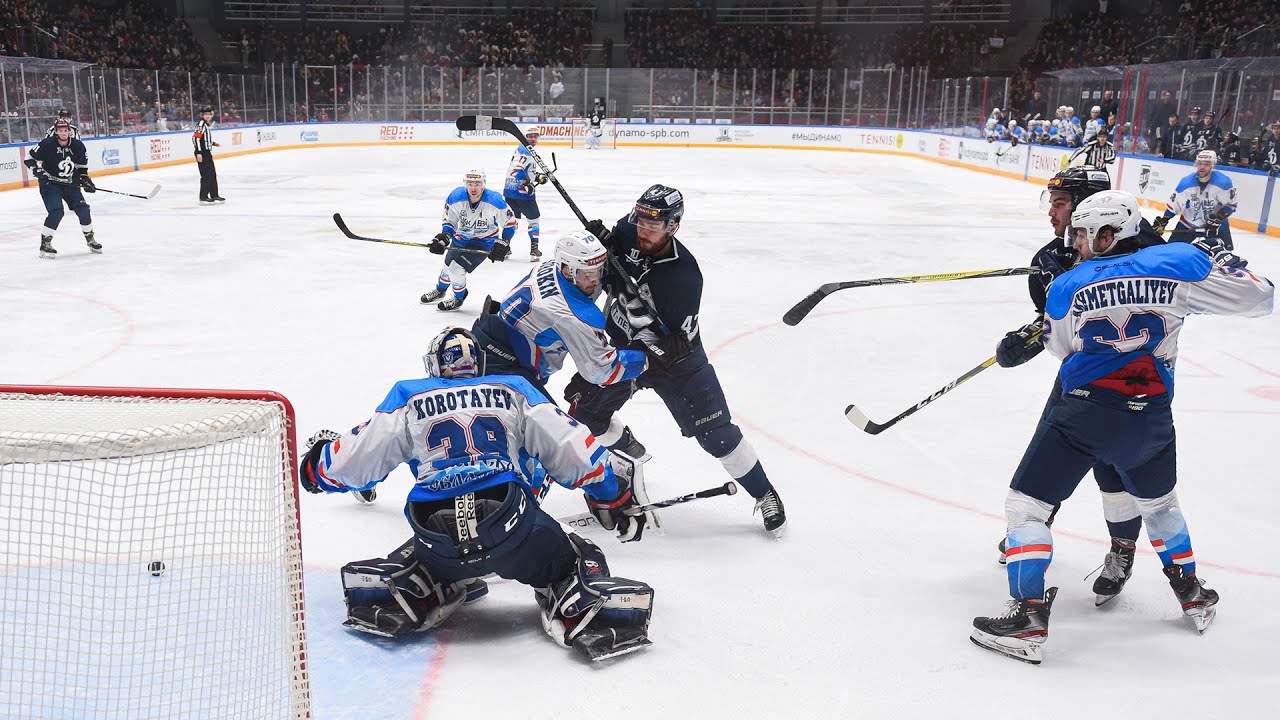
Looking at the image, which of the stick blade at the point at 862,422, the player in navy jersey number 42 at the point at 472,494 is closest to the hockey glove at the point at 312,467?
the player in navy jersey number 42 at the point at 472,494

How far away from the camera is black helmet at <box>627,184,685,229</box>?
151 inches

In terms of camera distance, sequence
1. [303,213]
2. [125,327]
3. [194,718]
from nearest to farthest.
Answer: [194,718]
[125,327]
[303,213]

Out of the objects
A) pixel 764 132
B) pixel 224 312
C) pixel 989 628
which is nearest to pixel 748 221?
pixel 224 312

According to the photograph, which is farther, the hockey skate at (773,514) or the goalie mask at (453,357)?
the hockey skate at (773,514)

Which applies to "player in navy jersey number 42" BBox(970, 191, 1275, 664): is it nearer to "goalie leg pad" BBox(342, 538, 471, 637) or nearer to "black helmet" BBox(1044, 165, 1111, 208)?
Result: "black helmet" BBox(1044, 165, 1111, 208)

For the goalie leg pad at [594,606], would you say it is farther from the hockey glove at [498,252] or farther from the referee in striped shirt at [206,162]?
the referee in striped shirt at [206,162]

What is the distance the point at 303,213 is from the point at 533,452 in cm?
1152

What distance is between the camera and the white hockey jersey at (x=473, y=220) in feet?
27.1

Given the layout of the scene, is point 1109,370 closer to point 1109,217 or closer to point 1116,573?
point 1109,217

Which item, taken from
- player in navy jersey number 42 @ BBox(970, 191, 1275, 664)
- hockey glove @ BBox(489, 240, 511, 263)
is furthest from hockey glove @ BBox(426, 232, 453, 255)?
player in navy jersey number 42 @ BBox(970, 191, 1275, 664)

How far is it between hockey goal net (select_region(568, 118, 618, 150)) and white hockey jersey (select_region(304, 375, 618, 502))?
2561 cm

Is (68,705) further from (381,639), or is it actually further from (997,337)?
(997,337)

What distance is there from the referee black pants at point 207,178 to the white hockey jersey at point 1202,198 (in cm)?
1181

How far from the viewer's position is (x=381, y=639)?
10.1 ft
